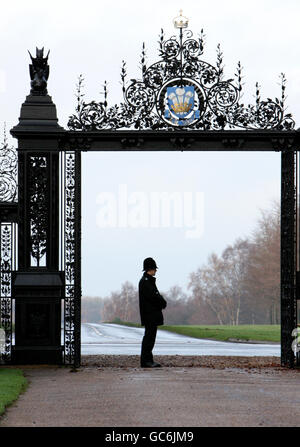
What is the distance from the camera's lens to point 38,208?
57.1 ft

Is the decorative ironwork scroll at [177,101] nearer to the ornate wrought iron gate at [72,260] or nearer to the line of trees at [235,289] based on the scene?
the ornate wrought iron gate at [72,260]

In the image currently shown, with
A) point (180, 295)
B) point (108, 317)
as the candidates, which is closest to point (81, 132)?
point (180, 295)

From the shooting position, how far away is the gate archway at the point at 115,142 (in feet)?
56.6

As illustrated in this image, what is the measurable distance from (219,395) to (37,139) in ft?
23.8

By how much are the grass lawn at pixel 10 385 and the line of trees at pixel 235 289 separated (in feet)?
135

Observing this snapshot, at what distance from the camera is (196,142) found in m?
17.6

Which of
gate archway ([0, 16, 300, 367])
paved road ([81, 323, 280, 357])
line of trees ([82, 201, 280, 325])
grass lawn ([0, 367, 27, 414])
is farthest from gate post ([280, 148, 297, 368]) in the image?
line of trees ([82, 201, 280, 325])

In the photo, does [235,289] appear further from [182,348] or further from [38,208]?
[38,208]

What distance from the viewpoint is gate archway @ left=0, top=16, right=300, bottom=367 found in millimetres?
17250

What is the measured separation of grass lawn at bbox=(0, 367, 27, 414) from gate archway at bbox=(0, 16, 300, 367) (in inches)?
63.8

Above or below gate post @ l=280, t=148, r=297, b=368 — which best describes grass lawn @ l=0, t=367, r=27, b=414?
below

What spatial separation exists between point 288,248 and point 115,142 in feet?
12.5

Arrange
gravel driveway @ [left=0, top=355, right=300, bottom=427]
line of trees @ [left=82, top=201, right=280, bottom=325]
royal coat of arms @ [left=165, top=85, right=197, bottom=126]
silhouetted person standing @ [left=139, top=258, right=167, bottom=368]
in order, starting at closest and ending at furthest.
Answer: gravel driveway @ [left=0, top=355, right=300, bottom=427]
silhouetted person standing @ [left=139, top=258, right=167, bottom=368]
royal coat of arms @ [left=165, top=85, right=197, bottom=126]
line of trees @ [left=82, top=201, right=280, bottom=325]

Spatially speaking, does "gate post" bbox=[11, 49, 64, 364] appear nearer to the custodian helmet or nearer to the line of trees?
the custodian helmet
